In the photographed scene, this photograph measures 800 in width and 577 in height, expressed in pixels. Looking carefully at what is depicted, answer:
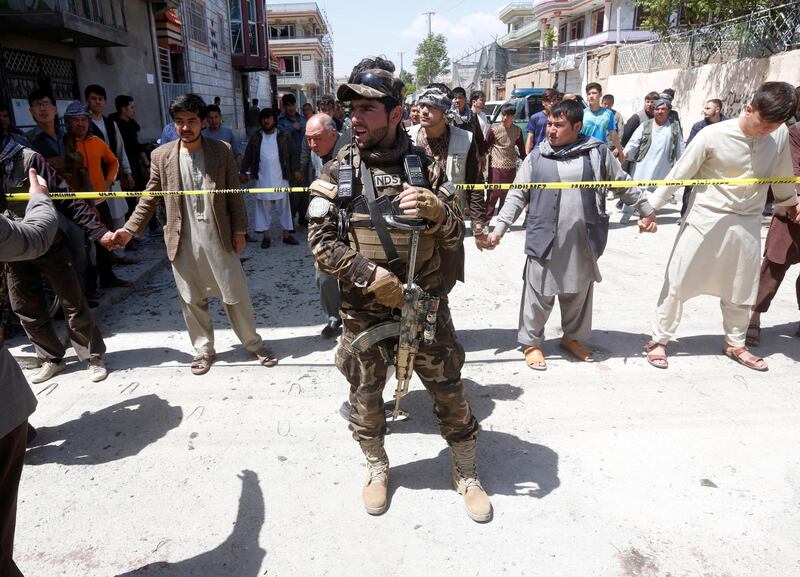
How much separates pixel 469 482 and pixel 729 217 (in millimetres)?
2613

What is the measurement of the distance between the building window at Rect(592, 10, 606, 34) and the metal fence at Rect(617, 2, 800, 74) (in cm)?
2502

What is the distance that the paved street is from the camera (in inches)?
87.7

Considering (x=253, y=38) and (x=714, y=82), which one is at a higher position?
(x=253, y=38)

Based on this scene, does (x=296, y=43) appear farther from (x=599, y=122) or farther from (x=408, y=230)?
(x=408, y=230)

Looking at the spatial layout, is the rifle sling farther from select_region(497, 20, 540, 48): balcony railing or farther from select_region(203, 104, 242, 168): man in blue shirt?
select_region(497, 20, 540, 48): balcony railing

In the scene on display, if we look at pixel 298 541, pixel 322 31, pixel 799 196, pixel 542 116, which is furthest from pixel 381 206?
pixel 322 31

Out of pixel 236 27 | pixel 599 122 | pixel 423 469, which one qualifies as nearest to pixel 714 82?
pixel 599 122

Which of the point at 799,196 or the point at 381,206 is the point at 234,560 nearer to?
the point at 381,206

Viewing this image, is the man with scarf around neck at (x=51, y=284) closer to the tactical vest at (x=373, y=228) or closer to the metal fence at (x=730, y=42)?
the tactical vest at (x=373, y=228)

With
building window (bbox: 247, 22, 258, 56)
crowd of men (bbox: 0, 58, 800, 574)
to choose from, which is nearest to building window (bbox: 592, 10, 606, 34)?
building window (bbox: 247, 22, 258, 56)

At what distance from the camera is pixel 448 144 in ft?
13.4

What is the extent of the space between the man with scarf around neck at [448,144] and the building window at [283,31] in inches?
1929

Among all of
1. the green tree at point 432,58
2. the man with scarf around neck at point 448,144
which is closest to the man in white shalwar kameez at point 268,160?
the man with scarf around neck at point 448,144

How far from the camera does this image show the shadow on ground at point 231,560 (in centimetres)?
216
